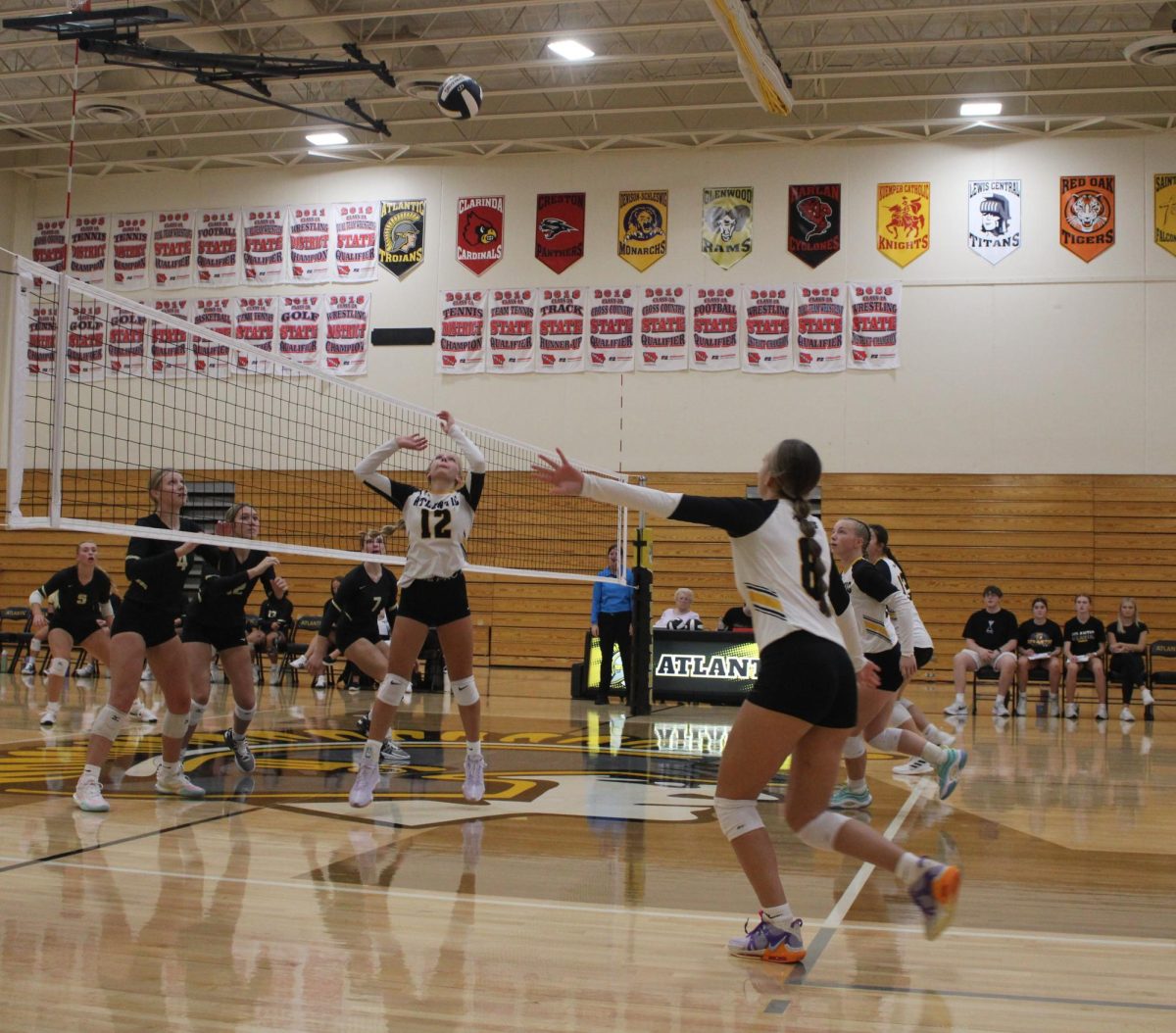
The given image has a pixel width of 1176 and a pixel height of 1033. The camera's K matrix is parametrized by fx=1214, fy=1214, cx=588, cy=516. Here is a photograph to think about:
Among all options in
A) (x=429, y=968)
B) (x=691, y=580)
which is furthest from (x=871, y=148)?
(x=429, y=968)

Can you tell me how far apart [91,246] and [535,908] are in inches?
836

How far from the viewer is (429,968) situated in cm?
392

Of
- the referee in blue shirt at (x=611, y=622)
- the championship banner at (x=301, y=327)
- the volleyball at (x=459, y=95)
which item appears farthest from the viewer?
the championship banner at (x=301, y=327)

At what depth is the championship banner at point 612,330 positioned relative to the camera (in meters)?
20.3

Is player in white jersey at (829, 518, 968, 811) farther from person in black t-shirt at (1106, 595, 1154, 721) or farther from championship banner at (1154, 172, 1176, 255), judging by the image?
championship banner at (1154, 172, 1176, 255)

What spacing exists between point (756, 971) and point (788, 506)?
1.57m

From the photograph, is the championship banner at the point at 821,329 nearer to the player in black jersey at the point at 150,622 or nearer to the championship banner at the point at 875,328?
the championship banner at the point at 875,328

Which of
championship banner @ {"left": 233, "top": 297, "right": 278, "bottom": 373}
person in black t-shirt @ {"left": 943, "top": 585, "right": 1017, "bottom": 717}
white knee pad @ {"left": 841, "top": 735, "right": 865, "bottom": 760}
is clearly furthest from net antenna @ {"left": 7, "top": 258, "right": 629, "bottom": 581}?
white knee pad @ {"left": 841, "top": 735, "right": 865, "bottom": 760}

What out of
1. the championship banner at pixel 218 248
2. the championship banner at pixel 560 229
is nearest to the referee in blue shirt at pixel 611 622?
the championship banner at pixel 560 229

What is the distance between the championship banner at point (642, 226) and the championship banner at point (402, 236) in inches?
141

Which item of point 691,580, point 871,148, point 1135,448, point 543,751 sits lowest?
point 543,751

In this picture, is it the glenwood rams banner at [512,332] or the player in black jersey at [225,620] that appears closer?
the player in black jersey at [225,620]

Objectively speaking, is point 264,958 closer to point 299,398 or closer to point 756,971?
point 756,971

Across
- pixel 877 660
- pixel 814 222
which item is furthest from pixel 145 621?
pixel 814 222
